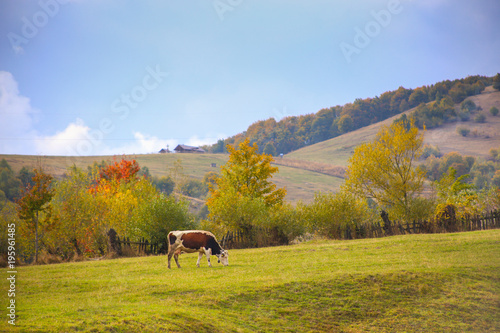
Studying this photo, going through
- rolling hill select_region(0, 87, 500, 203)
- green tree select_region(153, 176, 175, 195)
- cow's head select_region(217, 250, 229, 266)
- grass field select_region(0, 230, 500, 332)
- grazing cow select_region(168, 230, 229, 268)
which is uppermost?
rolling hill select_region(0, 87, 500, 203)

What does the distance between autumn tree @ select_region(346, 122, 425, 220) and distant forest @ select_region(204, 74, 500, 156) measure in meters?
113

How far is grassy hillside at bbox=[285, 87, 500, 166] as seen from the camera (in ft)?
388

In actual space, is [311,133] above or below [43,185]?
above

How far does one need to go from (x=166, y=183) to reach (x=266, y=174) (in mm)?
77953

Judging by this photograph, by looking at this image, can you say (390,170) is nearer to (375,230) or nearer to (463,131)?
(375,230)

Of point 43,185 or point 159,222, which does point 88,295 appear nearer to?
point 43,185

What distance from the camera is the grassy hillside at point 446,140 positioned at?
118312mm

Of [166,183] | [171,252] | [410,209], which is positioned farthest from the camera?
[166,183]

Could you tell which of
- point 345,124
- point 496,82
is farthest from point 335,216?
point 345,124

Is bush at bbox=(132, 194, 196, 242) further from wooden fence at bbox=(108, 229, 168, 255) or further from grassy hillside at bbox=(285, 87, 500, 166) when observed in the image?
grassy hillside at bbox=(285, 87, 500, 166)

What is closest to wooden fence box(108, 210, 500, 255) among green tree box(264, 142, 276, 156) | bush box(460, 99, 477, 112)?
bush box(460, 99, 477, 112)

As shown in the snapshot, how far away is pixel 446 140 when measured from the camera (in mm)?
125312

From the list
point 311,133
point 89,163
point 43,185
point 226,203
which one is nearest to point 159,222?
point 226,203

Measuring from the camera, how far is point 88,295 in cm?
1253
